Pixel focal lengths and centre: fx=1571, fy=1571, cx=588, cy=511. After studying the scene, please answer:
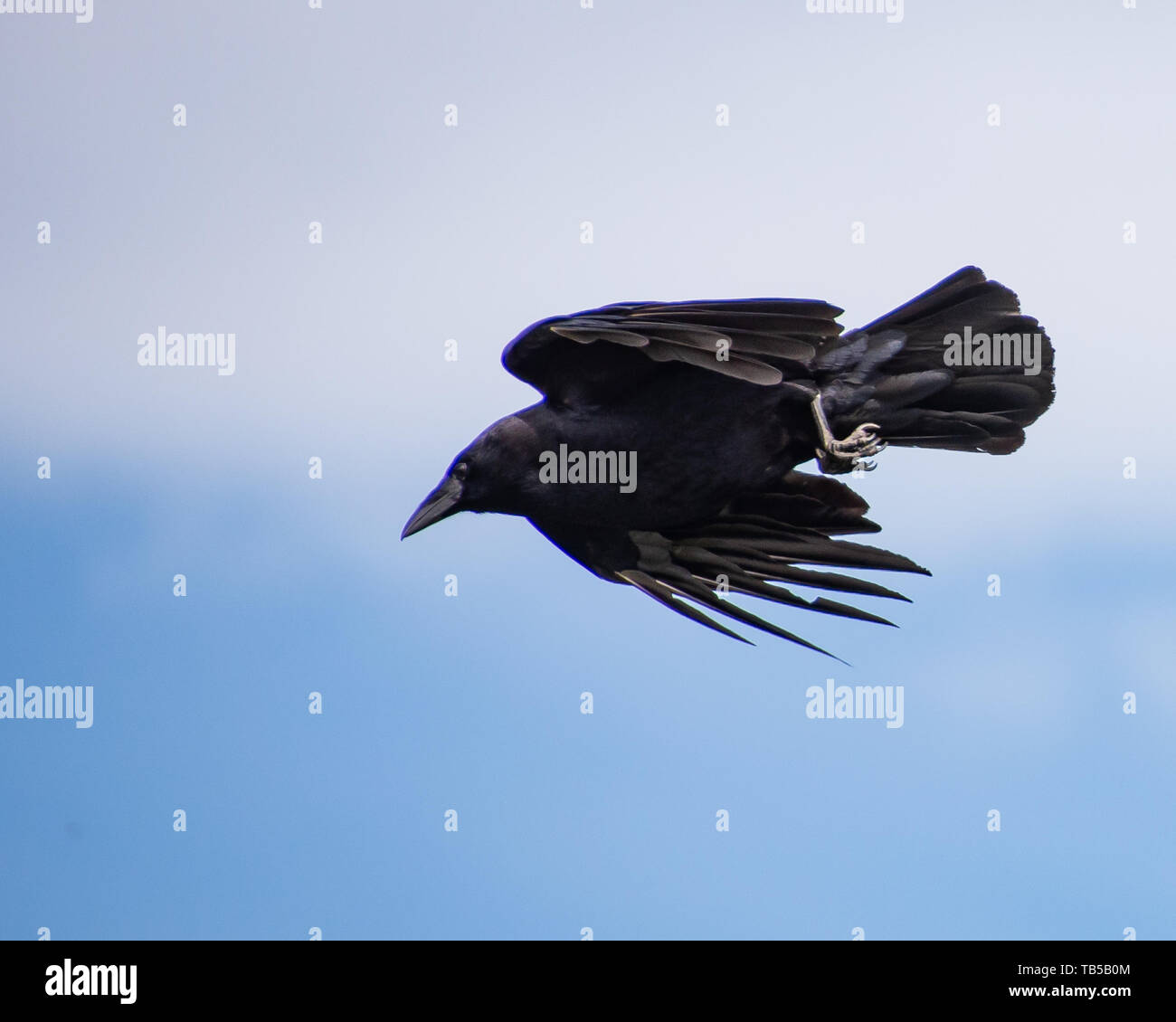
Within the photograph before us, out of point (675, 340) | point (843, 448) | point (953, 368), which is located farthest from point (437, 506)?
point (953, 368)

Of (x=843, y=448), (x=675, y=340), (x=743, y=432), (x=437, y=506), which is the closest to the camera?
(x=675, y=340)

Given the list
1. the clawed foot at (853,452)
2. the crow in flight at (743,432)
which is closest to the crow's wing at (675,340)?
the crow in flight at (743,432)

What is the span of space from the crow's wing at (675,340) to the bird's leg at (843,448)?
33cm

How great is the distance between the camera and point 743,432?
7.51m

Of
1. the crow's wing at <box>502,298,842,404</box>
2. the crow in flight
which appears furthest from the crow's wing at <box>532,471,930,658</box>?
the crow's wing at <box>502,298,842,404</box>

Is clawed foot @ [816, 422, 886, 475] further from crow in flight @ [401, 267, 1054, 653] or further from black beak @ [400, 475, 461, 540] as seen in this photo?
black beak @ [400, 475, 461, 540]

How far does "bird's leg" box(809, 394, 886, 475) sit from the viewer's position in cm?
757

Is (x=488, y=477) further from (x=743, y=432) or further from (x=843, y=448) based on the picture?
(x=843, y=448)

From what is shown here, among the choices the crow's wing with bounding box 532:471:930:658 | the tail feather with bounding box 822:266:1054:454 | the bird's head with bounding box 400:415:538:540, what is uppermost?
the tail feather with bounding box 822:266:1054:454

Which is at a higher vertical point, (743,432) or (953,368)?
(953,368)

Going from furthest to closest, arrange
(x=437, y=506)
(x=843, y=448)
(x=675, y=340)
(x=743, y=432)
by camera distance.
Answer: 1. (x=437, y=506)
2. (x=843, y=448)
3. (x=743, y=432)
4. (x=675, y=340)

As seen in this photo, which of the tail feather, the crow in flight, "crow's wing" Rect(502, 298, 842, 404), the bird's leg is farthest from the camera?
the tail feather

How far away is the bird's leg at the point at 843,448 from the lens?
24.8 feet

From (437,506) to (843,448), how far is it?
79.1 inches
